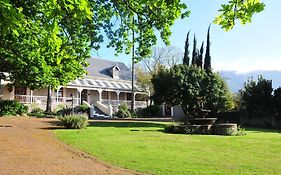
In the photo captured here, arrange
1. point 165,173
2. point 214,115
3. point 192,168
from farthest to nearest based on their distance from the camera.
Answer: point 214,115
point 192,168
point 165,173

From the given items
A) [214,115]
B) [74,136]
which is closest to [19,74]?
[74,136]

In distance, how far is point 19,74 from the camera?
30.3 meters

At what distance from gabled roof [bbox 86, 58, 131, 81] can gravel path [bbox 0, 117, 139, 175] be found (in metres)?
43.6

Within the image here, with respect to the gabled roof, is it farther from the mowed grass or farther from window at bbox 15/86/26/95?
the mowed grass

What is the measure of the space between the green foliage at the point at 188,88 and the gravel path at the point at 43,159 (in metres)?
20.8

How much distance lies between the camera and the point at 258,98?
46.4 metres

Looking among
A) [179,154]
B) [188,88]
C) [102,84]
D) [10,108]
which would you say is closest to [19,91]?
[102,84]

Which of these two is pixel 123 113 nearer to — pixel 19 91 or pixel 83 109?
pixel 83 109

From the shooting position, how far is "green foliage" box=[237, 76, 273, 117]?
152ft

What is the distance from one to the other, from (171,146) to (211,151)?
2.03 meters

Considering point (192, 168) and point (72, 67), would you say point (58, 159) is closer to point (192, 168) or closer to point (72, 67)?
point (192, 168)

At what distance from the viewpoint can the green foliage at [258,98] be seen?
1825 inches

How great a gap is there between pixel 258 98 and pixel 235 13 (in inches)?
1621

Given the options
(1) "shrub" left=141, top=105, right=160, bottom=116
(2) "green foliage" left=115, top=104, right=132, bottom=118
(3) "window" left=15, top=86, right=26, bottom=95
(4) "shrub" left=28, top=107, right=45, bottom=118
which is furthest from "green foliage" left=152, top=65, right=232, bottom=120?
(3) "window" left=15, top=86, right=26, bottom=95
